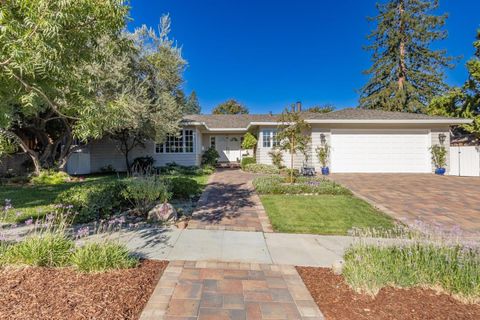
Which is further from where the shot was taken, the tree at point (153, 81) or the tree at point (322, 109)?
the tree at point (322, 109)

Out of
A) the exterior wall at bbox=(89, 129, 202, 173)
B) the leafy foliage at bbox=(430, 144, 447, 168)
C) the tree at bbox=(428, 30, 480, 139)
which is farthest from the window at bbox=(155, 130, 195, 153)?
the tree at bbox=(428, 30, 480, 139)

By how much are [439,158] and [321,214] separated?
11.1 metres

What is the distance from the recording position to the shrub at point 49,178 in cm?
1094

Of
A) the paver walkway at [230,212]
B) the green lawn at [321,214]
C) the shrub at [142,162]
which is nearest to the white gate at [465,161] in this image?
the green lawn at [321,214]

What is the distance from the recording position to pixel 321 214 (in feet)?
20.1

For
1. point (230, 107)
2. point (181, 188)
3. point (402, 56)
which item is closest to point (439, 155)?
point (181, 188)

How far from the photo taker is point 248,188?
9.66m

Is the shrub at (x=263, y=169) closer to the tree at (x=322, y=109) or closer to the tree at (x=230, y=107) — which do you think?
the tree at (x=322, y=109)

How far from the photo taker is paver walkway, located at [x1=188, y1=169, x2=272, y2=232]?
17.5ft

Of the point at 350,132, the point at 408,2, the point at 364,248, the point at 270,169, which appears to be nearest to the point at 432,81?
the point at 408,2

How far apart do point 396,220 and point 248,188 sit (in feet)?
16.3

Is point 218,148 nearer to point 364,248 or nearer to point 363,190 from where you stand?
point 363,190

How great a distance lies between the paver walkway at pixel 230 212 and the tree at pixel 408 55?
22.4m

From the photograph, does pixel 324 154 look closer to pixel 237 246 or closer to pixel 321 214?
pixel 321 214
